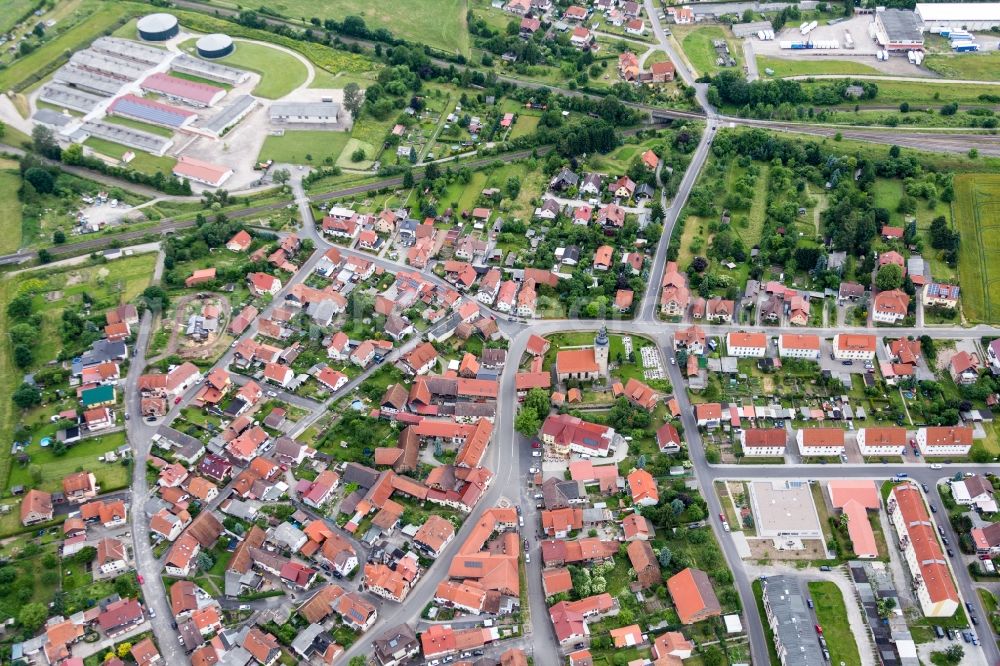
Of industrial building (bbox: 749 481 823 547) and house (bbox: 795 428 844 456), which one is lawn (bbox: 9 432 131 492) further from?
house (bbox: 795 428 844 456)

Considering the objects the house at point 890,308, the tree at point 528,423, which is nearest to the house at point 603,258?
the tree at point 528,423

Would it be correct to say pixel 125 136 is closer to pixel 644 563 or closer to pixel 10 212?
pixel 10 212

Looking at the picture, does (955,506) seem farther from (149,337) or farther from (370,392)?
(149,337)

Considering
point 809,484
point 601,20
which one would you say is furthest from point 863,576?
point 601,20

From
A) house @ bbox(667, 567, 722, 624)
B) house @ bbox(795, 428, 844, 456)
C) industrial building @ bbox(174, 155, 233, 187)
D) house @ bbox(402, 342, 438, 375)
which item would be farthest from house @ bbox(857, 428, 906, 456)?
industrial building @ bbox(174, 155, 233, 187)

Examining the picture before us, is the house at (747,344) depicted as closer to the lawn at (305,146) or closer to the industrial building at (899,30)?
the lawn at (305,146)
